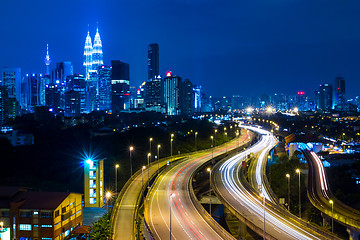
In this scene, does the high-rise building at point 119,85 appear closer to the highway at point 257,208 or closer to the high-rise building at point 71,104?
the high-rise building at point 71,104

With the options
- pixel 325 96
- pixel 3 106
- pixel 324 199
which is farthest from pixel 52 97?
pixel 325 96

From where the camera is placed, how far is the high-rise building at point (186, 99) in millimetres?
129625

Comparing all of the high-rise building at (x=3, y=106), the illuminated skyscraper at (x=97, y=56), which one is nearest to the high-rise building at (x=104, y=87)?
the illuminated skyscraper at (x=97, y=56)

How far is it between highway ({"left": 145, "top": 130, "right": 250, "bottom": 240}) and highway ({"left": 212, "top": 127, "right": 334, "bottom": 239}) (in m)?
1.68

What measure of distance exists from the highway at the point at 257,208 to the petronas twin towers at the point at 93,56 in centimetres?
13968

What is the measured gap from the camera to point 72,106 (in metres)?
105

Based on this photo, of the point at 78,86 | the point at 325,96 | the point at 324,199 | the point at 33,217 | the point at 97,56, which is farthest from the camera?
the point at 325,96

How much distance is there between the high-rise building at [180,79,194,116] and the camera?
425 feet

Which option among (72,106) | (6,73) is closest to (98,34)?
(6,73)

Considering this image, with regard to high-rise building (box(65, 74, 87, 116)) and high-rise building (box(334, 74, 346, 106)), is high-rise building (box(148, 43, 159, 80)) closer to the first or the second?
high-rise building (box(65, 74, 87, 116))

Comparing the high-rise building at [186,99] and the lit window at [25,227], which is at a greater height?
the high-rise building at [186,99]

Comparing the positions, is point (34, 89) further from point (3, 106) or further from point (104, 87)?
point (3, 106)

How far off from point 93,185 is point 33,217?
5.06 m

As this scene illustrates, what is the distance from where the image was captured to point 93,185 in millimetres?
21000
